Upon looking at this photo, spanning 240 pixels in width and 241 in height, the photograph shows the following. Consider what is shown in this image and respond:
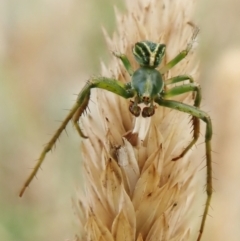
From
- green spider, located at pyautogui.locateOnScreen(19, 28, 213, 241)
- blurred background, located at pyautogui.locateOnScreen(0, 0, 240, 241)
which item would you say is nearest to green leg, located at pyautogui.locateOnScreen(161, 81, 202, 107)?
green spider, located at pyautogui.locateOnScreen(19, 28, 213, 241)

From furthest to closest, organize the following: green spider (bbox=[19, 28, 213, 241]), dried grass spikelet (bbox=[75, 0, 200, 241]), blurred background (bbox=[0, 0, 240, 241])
Answer: blurred background (bbox=[0, 0, 240, 241]) < green spider (bbox=[19, 28, 213, 241]) < dried grass spikelet (bbox=[75, 0, 200, 241])

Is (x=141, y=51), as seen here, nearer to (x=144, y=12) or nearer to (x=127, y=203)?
(x=144, y=12)

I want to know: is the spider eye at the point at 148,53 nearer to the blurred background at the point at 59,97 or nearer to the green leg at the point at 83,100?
the green leg at the point at 83,100

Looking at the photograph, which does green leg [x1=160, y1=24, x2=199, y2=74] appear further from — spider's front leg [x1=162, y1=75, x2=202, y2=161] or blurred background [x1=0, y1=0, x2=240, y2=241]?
blurred background [x1=0, y1=0, x2=240, y2=241]

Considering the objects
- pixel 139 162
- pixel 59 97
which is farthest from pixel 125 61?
pixel 59 97

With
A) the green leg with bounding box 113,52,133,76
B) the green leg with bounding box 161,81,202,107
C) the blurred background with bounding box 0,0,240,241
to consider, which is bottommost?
the blurred background with bounding box 0,0,240,241

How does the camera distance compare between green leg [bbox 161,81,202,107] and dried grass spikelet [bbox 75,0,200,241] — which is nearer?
dried grass spikelet [bbox 75,0,200,241]
